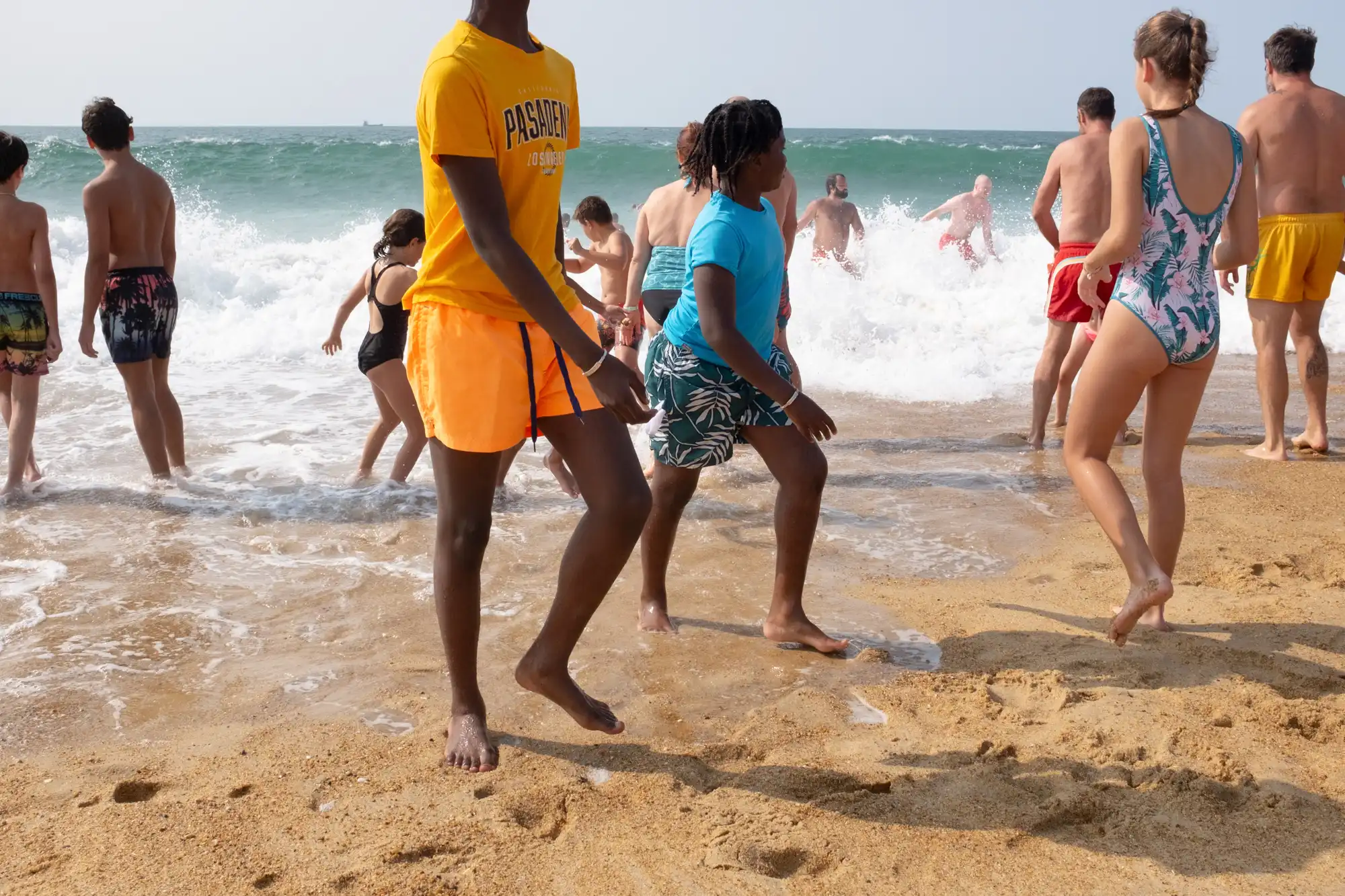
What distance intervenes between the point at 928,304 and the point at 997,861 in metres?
10.2

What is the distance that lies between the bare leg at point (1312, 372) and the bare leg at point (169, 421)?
631 centimetres

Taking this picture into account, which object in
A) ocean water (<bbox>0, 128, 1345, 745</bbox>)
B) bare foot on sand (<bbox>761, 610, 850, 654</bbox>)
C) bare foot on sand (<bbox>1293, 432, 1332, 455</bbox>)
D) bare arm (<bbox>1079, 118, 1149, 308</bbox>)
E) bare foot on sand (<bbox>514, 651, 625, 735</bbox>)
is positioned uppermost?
bare arm (<bbox>1079, 118, 1149, 308</bbox>)

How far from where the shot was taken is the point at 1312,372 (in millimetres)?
6430

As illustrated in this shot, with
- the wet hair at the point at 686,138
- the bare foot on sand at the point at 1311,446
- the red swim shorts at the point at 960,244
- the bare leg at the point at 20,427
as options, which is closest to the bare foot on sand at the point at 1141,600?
the wet hair at the point at 686,138

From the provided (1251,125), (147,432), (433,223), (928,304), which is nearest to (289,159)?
(928,304)

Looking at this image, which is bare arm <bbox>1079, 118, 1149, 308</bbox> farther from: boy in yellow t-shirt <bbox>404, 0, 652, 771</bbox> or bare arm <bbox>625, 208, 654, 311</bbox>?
bare arm <bbox>625, 208, 654, 311</bbox>

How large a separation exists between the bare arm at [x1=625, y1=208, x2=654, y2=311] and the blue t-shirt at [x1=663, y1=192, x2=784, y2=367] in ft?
5.94

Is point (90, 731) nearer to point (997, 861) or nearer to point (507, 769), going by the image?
point (507, 769)

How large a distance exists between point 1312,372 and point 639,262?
387 cm

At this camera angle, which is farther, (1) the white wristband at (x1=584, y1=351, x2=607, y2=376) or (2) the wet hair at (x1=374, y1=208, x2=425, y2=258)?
(2) the wet hair at (x1=374, y1=208, x2=425, y2=258)

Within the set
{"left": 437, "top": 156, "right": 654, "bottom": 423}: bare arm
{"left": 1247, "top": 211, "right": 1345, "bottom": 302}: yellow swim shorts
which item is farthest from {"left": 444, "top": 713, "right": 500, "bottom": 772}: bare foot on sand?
{"left": 1247, "top": 211, "right": 1345, "bottom": 302}: yellow swim shorts

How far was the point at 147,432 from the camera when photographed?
6.07 meters

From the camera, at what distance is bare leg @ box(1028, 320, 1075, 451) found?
677cm

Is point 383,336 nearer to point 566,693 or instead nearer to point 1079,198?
point 566,693
